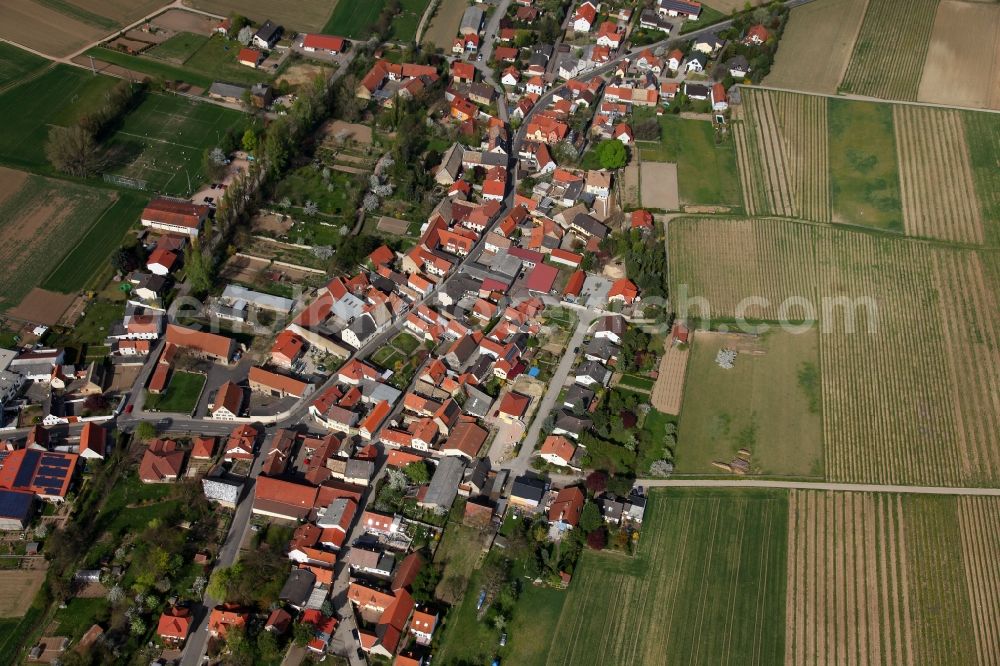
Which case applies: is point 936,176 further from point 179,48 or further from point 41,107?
point 41,107

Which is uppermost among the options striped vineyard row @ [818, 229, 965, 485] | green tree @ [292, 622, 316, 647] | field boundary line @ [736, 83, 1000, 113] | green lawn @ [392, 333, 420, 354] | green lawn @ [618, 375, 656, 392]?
field boundary line @ [736, 83, 1000, 113]

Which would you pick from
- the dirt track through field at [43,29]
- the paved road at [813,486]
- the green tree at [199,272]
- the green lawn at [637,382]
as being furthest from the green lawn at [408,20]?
the paved road at [813,486]

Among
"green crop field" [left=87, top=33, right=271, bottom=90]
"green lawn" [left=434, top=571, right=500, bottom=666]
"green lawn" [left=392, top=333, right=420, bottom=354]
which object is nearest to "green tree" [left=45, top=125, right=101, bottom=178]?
"green crop field" [left=87, top=33, right=271, bottom=90]

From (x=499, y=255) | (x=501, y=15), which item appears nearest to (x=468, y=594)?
(x=499, y=255)

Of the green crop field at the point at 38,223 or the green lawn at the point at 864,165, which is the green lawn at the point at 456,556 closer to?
the green crop field at the point at 38,223

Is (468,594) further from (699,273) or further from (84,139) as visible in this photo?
(84,139)

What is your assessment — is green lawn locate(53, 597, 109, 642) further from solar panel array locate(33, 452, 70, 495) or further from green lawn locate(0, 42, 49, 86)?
green lawn locate(0, 42, 49, 86)
